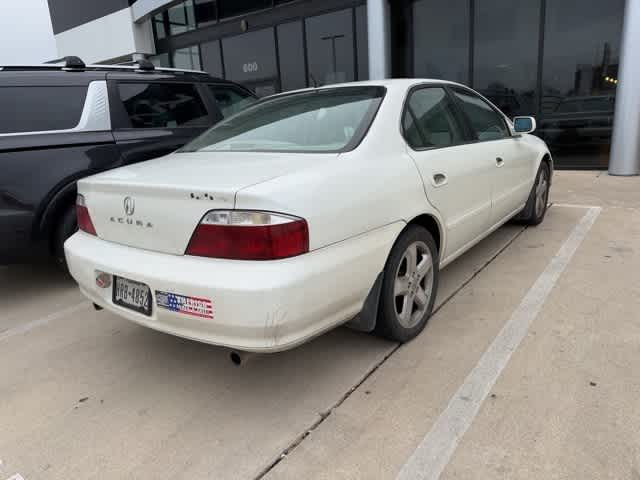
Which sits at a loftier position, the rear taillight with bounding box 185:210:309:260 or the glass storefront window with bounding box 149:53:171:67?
the glass storefront window with bounding box 149:53:171:67

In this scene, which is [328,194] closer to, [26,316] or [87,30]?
[26,316]

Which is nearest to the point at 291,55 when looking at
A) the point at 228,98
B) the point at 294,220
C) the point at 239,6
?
the point at 239,6

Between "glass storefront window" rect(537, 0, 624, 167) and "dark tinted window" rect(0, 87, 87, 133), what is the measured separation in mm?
7699

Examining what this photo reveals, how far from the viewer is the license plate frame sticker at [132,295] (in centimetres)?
219

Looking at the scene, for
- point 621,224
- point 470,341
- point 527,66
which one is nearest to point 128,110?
point 470,341

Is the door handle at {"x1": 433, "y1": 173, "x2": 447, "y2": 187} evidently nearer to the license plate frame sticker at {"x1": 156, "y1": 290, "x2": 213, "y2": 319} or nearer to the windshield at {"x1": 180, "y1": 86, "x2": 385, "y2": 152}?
the windshield at {"x1": 180, "y1": 86, "x2": 385, "y2": 152}

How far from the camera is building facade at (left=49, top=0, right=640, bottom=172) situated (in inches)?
320

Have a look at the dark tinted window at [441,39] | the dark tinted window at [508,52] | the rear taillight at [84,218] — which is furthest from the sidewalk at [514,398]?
the dark tinted window at [441,39]

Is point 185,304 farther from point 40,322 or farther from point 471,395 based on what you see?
point 40,322

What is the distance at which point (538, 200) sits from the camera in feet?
16.1

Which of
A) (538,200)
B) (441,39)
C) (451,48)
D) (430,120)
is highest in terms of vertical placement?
(441,39)

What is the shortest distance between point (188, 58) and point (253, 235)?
13.4m

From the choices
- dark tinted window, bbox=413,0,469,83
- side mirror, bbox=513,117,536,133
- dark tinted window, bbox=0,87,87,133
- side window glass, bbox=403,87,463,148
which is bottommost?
side mirror, bbox=513,117,536,133

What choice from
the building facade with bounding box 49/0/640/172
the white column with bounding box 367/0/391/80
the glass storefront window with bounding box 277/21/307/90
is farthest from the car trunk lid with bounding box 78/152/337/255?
the glass storefront window with bounding box 277/21/307/90
